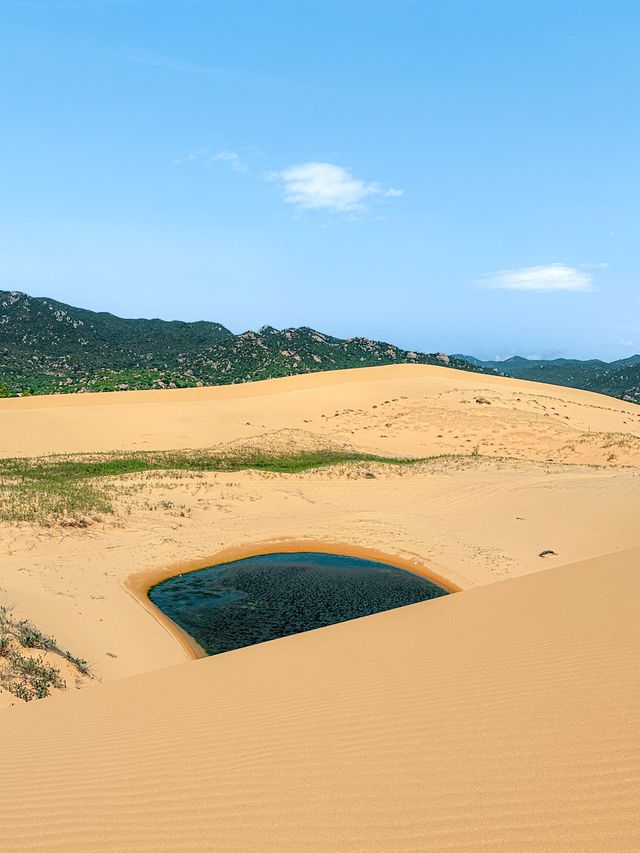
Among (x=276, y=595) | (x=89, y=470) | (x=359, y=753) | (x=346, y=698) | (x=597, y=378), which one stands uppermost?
(x=597, y=378)

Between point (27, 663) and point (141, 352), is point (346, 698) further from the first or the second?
point (141, 352)

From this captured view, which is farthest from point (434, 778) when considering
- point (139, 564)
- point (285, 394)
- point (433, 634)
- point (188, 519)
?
point (285, 394)

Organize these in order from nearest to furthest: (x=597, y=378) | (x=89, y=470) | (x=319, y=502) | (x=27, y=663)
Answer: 1. (x=27, y=663)
2. (x=319, y=502)
3. (x=89, y=470)
4. (x=597, y=378)

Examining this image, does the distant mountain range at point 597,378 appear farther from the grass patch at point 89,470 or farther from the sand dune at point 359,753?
the sand dune at point 359,753

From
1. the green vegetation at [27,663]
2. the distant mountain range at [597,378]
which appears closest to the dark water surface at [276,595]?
the green vegetation at [27,663]

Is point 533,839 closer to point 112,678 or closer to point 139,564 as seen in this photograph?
point 112,678

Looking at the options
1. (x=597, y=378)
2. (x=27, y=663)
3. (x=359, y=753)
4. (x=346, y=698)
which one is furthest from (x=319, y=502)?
(x=597, y=378)

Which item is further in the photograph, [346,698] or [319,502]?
[319,502]

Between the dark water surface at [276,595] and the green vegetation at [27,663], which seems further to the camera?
the dark water surface at [276,595]
